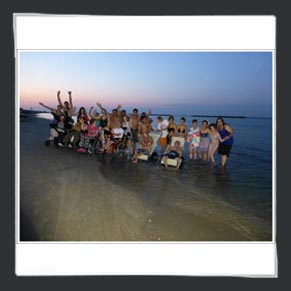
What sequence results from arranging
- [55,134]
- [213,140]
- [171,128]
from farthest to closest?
[55,134] → [171,128] → [213,140]

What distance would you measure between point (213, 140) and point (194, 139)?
0.24m

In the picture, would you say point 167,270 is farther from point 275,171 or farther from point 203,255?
point 275,171

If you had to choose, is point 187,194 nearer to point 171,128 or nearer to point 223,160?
point 223,160

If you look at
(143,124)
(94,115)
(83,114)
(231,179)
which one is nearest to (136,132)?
(143,124)

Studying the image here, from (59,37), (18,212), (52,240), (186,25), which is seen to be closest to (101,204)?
(52,240)

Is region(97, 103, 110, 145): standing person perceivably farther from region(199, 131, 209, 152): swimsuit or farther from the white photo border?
region(199, 131, 209, 152): swimsuit

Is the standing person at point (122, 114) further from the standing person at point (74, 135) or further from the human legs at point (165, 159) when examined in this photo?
the human legs at point (165, 159)

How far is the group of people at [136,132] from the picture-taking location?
15.1 feet

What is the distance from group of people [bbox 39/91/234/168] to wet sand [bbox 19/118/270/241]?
1.16 ft

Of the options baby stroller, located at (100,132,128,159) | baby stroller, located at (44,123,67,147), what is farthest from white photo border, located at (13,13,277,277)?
baby stroller, located at (100,132,128,159)

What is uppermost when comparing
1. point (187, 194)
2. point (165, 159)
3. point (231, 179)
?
point (165, 159)

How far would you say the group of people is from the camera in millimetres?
4613

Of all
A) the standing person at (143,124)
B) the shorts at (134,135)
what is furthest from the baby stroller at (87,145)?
the standing person at (143,124)

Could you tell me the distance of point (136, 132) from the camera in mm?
4848
